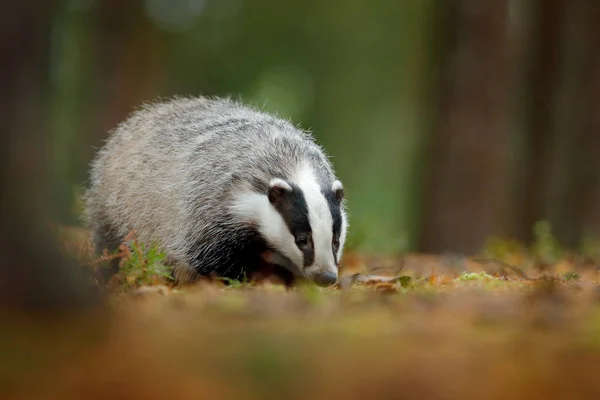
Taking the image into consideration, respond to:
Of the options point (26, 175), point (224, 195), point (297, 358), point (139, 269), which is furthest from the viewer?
point (224, 195)

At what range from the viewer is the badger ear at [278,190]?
6.36 metres

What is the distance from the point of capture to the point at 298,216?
624 cm

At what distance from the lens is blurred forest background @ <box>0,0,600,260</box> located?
3357mm

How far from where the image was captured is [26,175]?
3.33m

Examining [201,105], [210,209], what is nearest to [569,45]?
[201,105]

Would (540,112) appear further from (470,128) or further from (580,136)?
(470,128)

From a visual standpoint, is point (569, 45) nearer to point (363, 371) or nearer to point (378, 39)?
point (363, 371)

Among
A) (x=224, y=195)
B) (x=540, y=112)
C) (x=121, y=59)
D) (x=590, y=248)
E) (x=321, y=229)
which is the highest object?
(x=121, y=59)

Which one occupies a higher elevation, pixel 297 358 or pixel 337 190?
pixel 337 190

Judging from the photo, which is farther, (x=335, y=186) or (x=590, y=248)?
(x=590, y=248)

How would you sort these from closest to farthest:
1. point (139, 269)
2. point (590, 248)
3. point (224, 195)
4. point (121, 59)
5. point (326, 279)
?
point (139, 269), point (326, 279), point (224, 195), point (590, 248), point (121, 59)

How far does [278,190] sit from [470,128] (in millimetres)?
5547

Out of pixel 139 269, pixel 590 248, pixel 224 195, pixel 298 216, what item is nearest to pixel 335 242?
pixel 298 216

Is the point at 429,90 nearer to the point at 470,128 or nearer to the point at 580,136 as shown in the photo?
the point at 470,128
